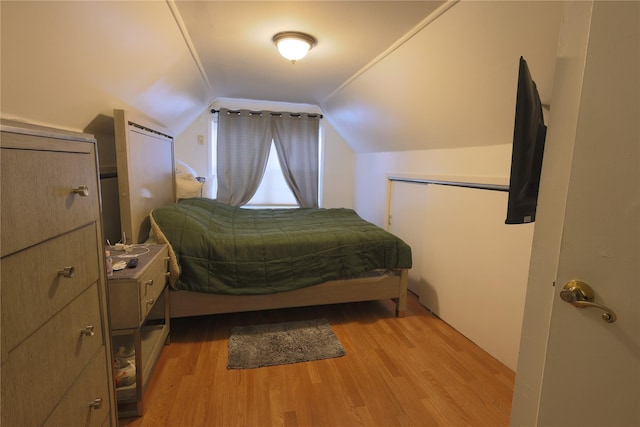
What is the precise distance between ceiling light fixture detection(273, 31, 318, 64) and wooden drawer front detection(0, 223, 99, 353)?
164 centimetres

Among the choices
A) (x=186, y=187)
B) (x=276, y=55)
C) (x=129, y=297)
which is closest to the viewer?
(x=129, y=297)

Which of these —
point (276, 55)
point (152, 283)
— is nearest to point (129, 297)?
point (152, 283)

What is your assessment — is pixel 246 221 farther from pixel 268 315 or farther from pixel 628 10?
pixel 628 10

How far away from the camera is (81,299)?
935mm

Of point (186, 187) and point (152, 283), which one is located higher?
point (186, 187)

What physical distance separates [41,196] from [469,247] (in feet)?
7.67

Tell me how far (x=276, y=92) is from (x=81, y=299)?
10.6 ft

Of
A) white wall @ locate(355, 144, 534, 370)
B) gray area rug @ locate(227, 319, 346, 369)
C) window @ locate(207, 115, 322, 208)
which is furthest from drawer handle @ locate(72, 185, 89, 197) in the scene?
window @ locate(207, 115, 322, 208)

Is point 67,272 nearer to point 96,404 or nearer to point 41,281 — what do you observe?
point 41,281

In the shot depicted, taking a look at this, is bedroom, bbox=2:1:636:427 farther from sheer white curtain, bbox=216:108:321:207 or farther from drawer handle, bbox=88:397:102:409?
drawer handle, bbox=88:397:102:409

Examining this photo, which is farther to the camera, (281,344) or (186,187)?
(186,187)

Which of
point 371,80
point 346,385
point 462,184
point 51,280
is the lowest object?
point 346,385

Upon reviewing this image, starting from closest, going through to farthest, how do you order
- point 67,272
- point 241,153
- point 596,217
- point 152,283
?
1. point 596,217
2. point 67,272
3. point 152,283
4. point 241,153

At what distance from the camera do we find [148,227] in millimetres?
2295
